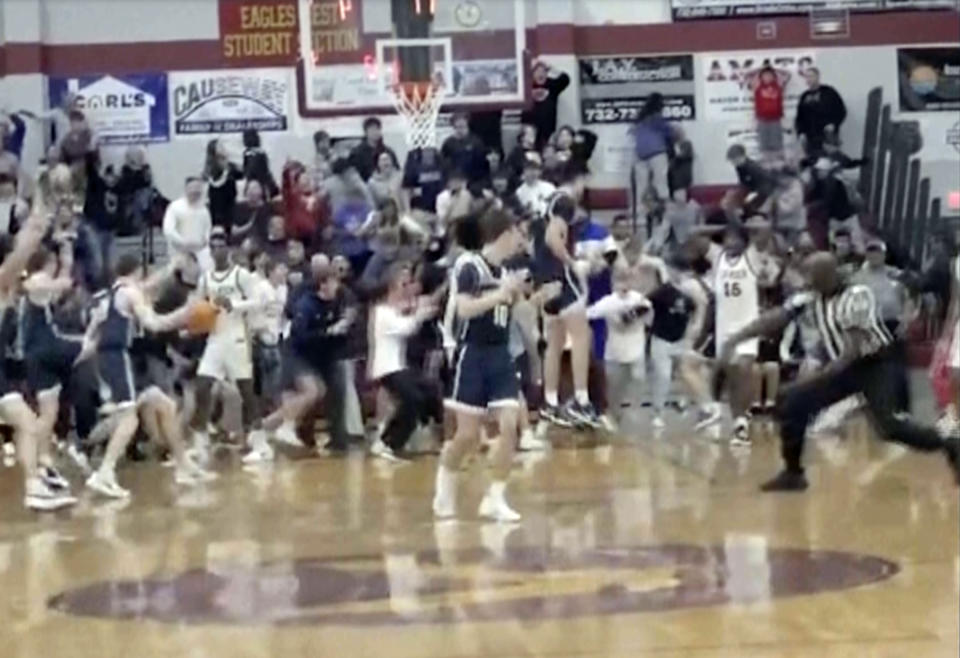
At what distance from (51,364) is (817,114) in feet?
44.7

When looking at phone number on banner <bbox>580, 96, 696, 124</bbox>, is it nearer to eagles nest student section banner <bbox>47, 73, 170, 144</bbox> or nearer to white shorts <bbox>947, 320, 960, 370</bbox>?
eagles nest student section banner <bbox>47, 73, 170, 144</bbox>

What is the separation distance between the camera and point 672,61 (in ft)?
86.5

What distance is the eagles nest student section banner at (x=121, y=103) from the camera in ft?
85.0

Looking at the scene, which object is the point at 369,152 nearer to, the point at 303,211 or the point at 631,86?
the point at 303,211

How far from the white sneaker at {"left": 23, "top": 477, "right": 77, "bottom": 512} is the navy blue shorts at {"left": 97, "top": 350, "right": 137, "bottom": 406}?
2.66ft

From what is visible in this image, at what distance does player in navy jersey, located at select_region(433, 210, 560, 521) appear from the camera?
11898 millimetres

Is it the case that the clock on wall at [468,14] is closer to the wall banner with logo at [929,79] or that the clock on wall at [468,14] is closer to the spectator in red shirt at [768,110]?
the spectator in red shirt at [768,110]

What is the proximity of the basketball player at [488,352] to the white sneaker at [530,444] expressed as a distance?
163 inches

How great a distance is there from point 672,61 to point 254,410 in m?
10.0

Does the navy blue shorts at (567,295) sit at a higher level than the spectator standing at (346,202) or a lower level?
lower

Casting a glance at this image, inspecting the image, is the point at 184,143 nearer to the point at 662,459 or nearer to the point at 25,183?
the point at 25,183

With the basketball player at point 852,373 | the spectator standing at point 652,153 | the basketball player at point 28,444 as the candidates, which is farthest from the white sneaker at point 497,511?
the spectator standing at point 652,153

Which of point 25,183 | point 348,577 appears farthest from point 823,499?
point 25,183

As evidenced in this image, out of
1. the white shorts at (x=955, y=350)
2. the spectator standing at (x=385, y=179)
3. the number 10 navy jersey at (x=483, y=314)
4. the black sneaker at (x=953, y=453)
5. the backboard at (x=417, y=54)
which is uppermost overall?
the backboard at (x=417, y=54)
